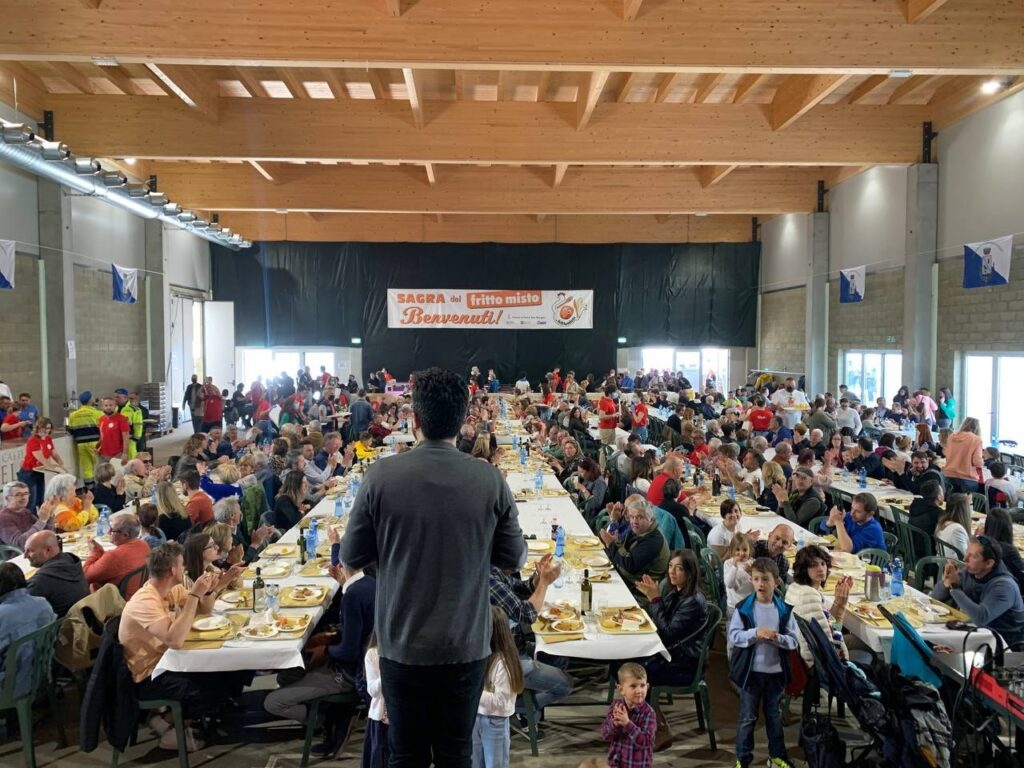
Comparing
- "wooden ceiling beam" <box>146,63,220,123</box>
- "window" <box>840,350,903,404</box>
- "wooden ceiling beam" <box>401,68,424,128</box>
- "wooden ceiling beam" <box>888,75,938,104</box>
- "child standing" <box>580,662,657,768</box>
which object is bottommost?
"child standing" <box>580,662,657,768</box>

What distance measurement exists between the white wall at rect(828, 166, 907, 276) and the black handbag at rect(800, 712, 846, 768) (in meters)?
12.0

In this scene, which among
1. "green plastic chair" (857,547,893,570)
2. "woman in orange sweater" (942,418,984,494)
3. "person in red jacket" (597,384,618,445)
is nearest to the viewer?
"green plastic chair" (857,547,893,570)

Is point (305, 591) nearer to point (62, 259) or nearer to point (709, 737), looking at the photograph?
point (709, 737)

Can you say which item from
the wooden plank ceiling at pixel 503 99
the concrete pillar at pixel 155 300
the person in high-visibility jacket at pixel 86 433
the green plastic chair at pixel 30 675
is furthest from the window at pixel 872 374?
the concrete pillar at pixel 155 300

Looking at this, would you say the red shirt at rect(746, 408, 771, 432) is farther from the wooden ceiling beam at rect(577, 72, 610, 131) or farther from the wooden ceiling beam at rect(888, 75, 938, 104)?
the wooden ceiling beam at rect(888, 75, 938, 104)

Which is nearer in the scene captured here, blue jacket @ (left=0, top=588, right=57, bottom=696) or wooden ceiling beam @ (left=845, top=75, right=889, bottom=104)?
blue jacket @ (left=0, top=588, right=57, bottom=696)

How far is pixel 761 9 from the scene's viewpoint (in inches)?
286

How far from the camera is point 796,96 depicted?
10461 millimetres

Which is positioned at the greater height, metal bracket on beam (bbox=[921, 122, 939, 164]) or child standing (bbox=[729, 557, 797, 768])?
metal bracket on beam (bbox=[921, 122, 939, 164])

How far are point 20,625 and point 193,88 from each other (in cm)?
787

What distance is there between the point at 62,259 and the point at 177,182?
3.28m

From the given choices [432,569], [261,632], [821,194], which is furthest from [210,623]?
[821,194]

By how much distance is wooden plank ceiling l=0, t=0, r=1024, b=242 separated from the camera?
7.12 meters

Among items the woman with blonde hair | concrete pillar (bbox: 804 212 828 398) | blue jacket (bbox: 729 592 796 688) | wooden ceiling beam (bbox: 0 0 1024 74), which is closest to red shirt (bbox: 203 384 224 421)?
wooden ceiling beam (bbox: 0 0 1024 74)
